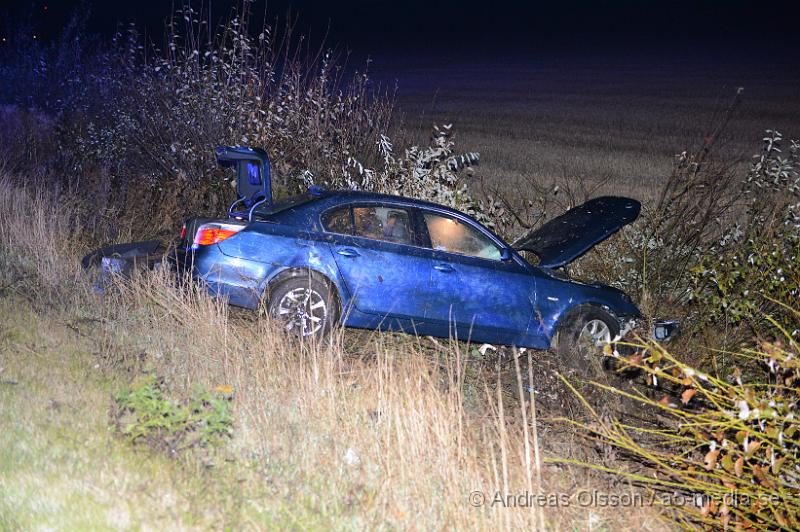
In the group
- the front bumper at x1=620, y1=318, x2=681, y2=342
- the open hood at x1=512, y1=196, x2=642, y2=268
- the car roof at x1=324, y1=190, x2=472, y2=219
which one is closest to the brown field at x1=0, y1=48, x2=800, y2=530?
the front bumper at x1=620, y1=318, x2=681, y2=342

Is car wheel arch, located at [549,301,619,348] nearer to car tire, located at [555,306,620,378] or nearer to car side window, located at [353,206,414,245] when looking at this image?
car tire, located at [555,306,620,378]

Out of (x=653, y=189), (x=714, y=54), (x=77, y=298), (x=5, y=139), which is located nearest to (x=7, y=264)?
(x=77, y=298)

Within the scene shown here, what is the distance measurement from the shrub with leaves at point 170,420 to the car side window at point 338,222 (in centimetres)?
297

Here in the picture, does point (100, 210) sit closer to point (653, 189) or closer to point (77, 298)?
point (77, 298)

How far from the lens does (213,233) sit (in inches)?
338

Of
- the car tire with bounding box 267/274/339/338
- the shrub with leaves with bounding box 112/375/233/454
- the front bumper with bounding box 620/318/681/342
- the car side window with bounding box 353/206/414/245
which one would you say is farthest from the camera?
the front bumper with bounding box 620/318/681/342

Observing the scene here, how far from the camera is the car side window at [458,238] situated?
922cm

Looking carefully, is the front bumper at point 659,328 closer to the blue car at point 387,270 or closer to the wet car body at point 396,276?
the blue car at point 387,270

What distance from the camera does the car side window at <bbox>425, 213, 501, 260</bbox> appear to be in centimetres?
922

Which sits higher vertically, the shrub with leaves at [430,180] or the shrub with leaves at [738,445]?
the shrub with leaves at [430,180]

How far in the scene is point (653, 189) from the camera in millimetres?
17875

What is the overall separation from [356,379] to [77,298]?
2.96 m

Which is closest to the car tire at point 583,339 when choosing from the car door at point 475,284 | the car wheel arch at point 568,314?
the car wheel arch at point 568,314

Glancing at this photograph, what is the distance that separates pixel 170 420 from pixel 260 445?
0.55m
